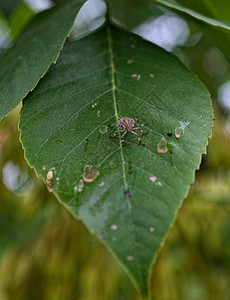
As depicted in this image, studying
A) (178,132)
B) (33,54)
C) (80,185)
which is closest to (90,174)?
(80,185)

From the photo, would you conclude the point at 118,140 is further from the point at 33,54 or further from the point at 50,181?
the point at 33,54

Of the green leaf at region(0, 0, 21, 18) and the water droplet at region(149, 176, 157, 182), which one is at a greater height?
the green leaf at region(0, 0, 21, 18)

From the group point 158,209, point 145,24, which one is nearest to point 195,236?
point 145,24

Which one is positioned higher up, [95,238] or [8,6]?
[8,6]

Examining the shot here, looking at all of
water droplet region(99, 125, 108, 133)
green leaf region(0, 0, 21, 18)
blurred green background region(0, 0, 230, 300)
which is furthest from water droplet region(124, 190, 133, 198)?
blurred green background region(0, 0, 230, 300)

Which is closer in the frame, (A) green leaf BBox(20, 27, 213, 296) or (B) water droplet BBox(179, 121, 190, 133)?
(A) green leaf BBox(20, 27, 213, 296)

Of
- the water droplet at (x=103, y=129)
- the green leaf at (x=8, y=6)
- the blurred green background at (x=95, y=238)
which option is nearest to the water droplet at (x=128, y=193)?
the water droplet at (x=103, y=129)

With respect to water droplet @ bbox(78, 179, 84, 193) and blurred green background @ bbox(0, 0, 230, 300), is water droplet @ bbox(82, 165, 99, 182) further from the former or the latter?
blurred green background @ bbox(0, 0, 230, 300)

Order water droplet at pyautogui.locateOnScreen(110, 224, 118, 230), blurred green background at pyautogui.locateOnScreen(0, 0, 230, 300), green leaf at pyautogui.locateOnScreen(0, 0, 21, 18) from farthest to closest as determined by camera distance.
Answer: blurred green background at pyautogui.locateOnScreen(0, 0, 230, 300) < green leaf at pyautogui.locateOnScreen(0, 0, 21, 18) < water droplet at pyautogui.locateOnScreen(110, 224, 118, 230)
